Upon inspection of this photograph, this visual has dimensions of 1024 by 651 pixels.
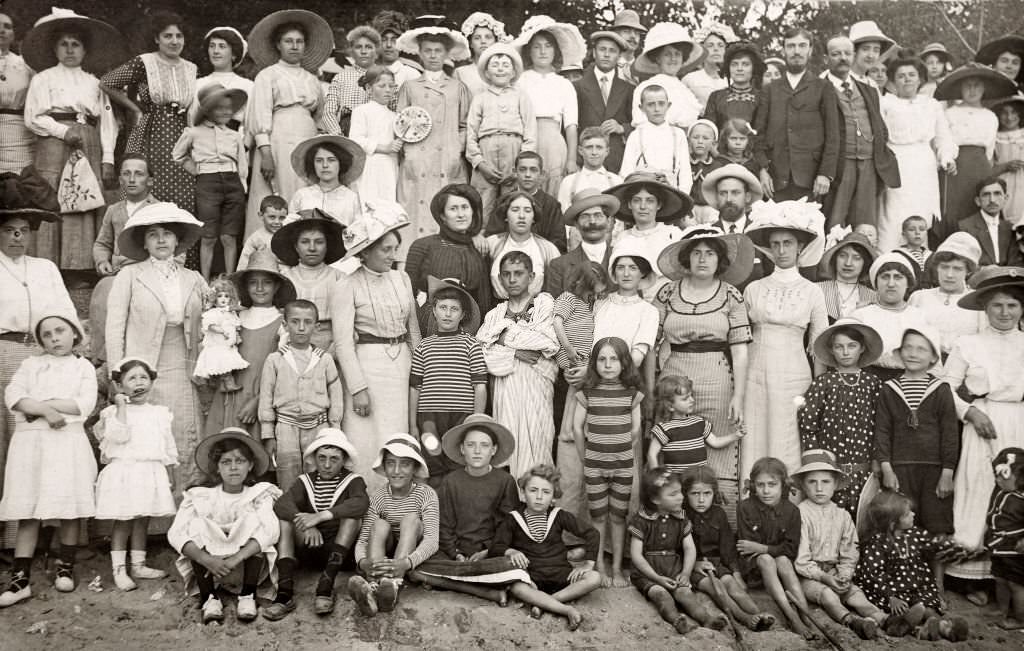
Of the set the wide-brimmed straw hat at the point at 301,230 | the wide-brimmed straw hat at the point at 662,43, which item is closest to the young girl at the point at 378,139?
the wide-brimmed straw hat at the point at 301,230

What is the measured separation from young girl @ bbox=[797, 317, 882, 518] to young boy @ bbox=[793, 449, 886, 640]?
0.61 ft

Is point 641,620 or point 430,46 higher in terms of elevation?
point 430,46

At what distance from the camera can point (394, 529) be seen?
6539 mm

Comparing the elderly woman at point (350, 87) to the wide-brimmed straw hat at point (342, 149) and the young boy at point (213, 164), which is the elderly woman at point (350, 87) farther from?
the young boy at point (213, 164)

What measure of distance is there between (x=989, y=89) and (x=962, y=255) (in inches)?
119

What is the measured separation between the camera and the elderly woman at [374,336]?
711 cm

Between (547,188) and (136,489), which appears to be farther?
(547,188)

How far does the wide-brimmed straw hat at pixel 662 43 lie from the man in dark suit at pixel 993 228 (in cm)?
285

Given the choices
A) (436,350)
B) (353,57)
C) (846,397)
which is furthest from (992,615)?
(353,57)

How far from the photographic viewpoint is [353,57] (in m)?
10.0

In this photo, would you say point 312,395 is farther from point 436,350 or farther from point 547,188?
point 547,188

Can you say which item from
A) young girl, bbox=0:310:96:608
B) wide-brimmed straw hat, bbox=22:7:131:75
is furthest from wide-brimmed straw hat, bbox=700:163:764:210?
wide-brimmed straw hat, bbox=22:7:131:75

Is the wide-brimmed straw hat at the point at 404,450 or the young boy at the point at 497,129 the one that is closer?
the wide-brimmed straw hat at the point at 404,450

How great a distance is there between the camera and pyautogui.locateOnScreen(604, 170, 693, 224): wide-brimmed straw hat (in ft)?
26.9
